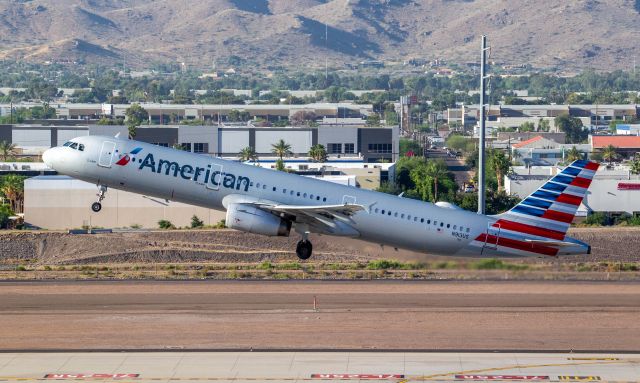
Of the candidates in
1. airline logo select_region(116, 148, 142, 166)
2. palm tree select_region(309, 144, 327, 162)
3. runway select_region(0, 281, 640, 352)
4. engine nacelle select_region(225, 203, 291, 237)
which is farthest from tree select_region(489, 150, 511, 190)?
airline logo select_region(116, 148, 142, 166)

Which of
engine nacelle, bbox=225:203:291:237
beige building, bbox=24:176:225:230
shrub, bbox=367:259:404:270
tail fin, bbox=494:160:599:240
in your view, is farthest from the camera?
beige building, bbox=24:176:225:230

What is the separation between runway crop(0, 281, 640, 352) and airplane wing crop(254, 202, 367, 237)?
5139 millimetres

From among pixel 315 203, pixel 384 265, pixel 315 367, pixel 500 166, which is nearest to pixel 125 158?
pixel 315 203

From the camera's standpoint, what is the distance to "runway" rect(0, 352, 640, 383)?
2357 inches

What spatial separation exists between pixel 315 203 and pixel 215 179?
5.68 metres

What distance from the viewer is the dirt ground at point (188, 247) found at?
355 ft

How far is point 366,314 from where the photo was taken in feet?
251

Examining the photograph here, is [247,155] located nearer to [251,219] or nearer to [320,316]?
[320,316]

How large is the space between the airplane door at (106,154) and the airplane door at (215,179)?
5404 mm

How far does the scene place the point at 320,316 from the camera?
250 feet

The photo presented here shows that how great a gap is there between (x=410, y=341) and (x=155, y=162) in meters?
16.8

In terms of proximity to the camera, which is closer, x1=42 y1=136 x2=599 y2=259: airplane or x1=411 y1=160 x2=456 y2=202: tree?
x1=42 y1=136 x2=599 y2=259: airplane

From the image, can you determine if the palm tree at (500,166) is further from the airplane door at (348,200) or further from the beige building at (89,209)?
the airplane door at (348,200)

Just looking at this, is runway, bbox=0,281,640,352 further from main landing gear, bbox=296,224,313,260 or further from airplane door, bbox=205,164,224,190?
airplane door, bbox=205,164,224,190
